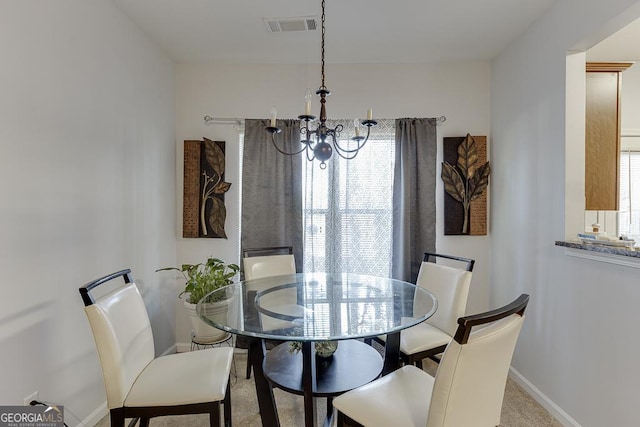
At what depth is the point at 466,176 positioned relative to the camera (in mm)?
2914

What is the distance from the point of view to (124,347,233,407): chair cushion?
1.40 m

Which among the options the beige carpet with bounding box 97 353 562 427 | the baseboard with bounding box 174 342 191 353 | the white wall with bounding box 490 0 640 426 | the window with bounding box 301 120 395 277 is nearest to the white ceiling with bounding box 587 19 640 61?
the white wall with bounding box 490 0 640 426

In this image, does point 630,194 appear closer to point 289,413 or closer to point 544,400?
point 544,400

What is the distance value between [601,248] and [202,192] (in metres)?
3.01

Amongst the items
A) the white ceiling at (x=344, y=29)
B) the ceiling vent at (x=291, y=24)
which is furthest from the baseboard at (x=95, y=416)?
the ceiling vent at (x=291, y=24)

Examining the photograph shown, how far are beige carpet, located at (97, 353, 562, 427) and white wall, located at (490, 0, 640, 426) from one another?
0.11 metres

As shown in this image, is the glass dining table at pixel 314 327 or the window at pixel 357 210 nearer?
the glass dining table at pixel 314 327

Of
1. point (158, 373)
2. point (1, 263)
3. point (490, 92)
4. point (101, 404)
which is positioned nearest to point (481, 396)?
point (158, 373)

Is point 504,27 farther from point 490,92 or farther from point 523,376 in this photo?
point 523,376

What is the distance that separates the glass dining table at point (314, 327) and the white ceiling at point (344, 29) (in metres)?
1.98

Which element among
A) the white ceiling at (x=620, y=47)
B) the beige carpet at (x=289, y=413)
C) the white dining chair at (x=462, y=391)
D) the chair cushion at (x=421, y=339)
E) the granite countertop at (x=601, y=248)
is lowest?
the beige carpet at (x=289, y=413)

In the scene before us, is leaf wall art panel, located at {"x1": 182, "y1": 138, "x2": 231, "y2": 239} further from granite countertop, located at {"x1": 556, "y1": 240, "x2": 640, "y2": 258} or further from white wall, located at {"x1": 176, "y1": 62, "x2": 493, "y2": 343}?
granite countertop, located at {"x1": 556, "y1": 240, "x2": 640, "y2": 258}

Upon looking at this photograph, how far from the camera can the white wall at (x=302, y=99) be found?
2986 mm

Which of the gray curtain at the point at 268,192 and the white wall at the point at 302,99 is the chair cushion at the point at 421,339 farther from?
the gray curtain at the point at 268,192
